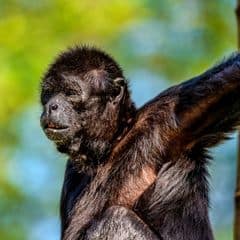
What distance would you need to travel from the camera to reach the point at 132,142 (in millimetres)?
9688

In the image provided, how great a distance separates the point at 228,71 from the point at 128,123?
135 centimetres

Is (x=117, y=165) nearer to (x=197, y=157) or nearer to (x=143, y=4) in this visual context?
(x=197, y=157)

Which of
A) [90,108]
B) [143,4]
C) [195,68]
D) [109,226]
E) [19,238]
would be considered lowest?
[109,226]

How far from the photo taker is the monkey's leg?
30.5 feet

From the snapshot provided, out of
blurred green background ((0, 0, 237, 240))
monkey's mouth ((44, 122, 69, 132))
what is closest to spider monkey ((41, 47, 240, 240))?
monkey's mouth ((44, 122, 69, 132))

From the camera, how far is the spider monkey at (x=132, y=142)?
9.12 m

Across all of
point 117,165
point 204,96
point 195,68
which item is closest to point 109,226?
point 117,165

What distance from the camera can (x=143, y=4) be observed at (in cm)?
1795

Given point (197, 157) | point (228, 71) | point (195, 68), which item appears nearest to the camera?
point (228, 71)

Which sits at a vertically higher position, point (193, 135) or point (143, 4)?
point (143, 4)

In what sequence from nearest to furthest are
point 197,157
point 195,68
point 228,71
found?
1. point 228,71
2. point 197,157
3. point 195,68

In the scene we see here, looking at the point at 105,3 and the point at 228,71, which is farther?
the point at 105,3

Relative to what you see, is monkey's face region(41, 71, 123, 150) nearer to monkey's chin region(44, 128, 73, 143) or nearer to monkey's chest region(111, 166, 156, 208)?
monkey's chin region(44, 128, 73, 143)

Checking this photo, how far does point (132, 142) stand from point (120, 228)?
81 cm
